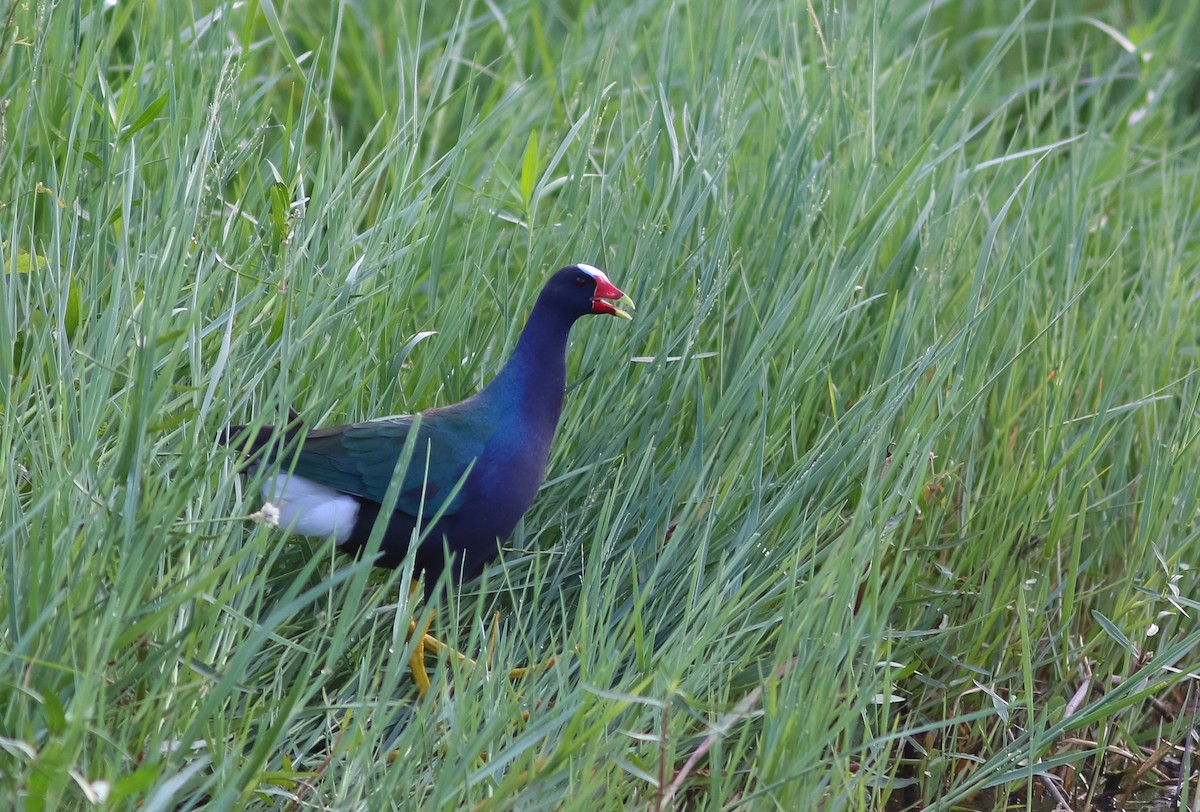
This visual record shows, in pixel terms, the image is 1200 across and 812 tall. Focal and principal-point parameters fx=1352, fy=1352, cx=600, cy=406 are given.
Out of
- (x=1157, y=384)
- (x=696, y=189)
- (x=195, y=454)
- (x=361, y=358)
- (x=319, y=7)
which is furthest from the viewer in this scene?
(x=319, y=7)

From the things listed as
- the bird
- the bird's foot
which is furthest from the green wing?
the bird's foot

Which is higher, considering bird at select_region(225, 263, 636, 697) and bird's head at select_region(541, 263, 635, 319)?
bird's head at select_region(541, 263, 635, 319)

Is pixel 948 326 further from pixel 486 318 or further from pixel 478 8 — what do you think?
pixel 478 8

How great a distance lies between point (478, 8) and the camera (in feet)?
14.5

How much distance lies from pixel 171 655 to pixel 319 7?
2980mm

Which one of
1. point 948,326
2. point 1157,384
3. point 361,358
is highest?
point 361,358

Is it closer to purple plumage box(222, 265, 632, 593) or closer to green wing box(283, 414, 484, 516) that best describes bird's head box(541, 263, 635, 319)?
purple plumage box(222, 265, 632, 593)

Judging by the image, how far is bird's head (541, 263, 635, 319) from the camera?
239cm

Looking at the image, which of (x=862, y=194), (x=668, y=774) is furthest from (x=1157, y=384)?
(x=668, y=774)

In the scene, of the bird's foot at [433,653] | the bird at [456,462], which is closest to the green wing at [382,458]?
the bird at [456,462]

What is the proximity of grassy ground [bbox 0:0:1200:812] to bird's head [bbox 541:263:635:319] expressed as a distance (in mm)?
177

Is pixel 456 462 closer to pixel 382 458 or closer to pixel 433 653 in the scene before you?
pixel 382 458

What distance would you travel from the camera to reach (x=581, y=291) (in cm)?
240

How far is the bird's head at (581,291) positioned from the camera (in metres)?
2.39
